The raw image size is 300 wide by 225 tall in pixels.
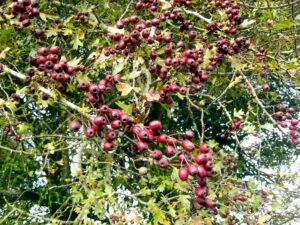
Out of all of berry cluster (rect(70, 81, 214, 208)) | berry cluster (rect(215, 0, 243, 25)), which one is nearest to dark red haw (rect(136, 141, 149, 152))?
berry cluster (rect(70, 81, 214, 208))

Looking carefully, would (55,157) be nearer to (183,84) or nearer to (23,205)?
(23,205)

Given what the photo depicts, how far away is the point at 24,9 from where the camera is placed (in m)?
2.93

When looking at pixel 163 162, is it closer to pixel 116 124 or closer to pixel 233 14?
pixel 116 124

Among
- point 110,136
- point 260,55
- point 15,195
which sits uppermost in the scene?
point 110,136

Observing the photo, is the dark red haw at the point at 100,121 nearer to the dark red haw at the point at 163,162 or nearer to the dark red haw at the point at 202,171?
the dark red haw at the point at 163,162

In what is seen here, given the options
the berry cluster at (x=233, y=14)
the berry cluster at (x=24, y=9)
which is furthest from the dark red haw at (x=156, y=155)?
the berry cluster at (x=233, y=14)

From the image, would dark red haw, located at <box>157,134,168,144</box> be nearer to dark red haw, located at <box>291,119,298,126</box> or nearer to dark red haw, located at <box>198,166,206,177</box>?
dark red haw, located at <box>198,166,206,177</box>

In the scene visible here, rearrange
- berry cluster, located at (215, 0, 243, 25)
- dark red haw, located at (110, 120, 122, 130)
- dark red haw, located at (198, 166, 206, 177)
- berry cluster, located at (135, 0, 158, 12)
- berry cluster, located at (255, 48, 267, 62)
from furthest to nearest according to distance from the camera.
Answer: berry cluster, located at (255, 48, 267, 62) < berry cluster, located at (215, 0, 243, 25) < berry cluster, located at (135, 0, 158, 12) < dark red haw, located at (110, 120, 122, 130) < dark red haw, located at (198, 166, 206, 177)

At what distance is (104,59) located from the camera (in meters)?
3.48

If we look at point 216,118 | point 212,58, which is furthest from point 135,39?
point 216,118

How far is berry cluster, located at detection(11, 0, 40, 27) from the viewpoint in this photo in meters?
2.89

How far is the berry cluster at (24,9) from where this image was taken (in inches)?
114

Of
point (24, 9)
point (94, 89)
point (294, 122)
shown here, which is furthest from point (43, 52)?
point (294, 122)

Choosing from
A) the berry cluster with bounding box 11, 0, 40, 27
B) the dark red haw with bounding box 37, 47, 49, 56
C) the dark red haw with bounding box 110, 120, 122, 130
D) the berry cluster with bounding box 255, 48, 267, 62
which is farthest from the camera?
the berry cluster with bounding box 255, 48, 267, 62
